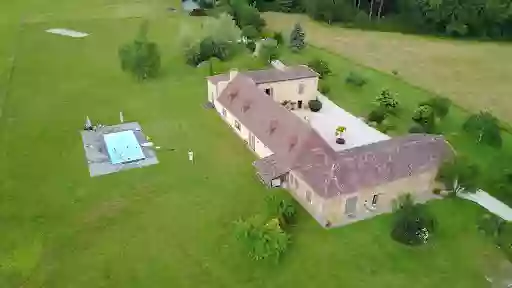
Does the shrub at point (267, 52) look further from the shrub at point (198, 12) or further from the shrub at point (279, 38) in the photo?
the shrub at point (198, 12)

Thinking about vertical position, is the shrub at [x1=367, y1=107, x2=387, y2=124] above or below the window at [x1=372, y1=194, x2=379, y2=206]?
above

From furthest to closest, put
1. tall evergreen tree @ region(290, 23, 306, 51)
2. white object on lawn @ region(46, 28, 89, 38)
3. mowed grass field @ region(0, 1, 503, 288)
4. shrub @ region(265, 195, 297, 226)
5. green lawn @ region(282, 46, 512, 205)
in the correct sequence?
white object on lawn @ region(46, 28, 89, 38), tall evergreen tree @ region(290, 23, 306, 51), green lawn @ region(282, 46, 512, 205), shrub @ region(265, 195, 297, 226), mowed grass field @ region(0, 1, 503, 288)

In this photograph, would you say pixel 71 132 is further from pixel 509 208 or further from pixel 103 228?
pixel 509 208

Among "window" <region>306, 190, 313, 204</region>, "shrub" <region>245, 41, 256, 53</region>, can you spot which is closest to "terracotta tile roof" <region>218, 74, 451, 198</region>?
"window" <region>306, 190, 313, 204</region>

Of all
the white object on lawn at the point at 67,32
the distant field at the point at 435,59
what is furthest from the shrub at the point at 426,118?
the white object on lawn at the point at 67,32

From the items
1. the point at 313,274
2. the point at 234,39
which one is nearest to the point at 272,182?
the point at 313,274

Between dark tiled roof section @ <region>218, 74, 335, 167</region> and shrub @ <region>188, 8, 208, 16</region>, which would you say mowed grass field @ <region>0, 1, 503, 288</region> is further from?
shrub @ <region>188, 8, 208, 16</region>
